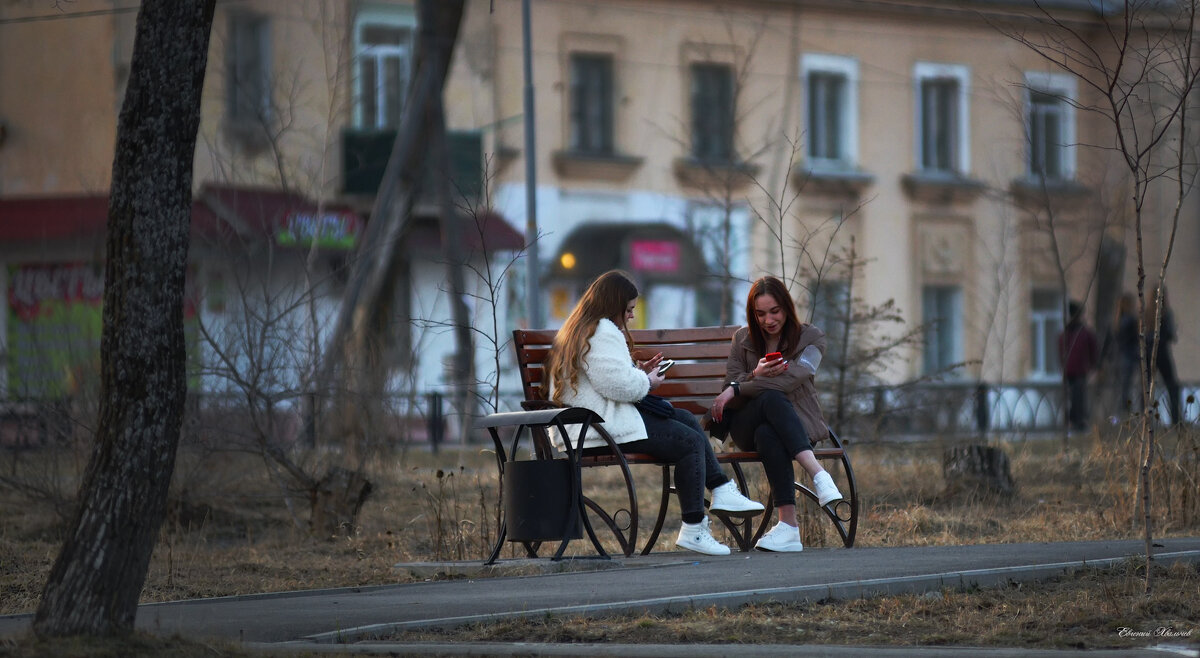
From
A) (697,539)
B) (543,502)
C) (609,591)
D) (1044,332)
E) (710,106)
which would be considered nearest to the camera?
(609,591)

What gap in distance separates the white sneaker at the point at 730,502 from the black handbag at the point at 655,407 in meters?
0.45

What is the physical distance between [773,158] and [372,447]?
2043 centimetres

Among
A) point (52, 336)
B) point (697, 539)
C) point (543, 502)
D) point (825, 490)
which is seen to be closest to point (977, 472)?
point (825, 490)

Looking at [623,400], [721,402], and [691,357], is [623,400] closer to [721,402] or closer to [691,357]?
[721,402]

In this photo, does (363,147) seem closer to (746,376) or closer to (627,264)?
(627,264)

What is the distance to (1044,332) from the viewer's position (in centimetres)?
3369

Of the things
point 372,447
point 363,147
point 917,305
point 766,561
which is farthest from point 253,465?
point 917,305

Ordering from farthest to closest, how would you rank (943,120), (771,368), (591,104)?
(943,120) < (591,104) < (771,368)

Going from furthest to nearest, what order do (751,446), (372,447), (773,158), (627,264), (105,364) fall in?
(773,158) → (627,264) → (372,447) → (751,446) → (105,364)

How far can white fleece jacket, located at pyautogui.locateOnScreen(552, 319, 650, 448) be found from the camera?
329 inches

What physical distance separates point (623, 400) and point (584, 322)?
443 mm

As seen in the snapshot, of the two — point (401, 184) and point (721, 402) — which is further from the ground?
point (401, 184)

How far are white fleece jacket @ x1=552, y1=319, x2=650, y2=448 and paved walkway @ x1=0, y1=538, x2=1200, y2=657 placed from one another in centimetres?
64

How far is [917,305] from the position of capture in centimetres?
3269
